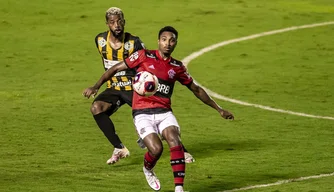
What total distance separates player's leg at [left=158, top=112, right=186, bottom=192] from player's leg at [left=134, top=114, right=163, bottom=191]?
133 mm

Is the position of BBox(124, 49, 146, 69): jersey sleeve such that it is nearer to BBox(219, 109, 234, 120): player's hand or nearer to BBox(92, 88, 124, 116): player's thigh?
BBox(219, 109, 234, 120): player's hand

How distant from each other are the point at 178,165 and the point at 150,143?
56 cm

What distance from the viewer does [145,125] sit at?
13938mm

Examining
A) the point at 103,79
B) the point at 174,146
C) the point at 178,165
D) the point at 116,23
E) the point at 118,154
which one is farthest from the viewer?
the point at 116,23

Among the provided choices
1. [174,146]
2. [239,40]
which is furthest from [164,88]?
[239,40]

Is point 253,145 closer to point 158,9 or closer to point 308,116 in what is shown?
point 308,116

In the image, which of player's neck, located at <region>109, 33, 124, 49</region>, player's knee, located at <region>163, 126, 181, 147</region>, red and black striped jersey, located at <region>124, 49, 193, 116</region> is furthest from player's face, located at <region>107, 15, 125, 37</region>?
player's knee, located at <region>163, 126, 181, 147</region>

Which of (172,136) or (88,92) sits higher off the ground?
(88,92)

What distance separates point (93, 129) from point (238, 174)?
14.2ft

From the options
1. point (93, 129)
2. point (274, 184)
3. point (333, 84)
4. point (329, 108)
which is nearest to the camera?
point (274, 184)

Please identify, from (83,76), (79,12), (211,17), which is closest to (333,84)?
(83,76)

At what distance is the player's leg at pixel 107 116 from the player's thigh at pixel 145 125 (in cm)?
226

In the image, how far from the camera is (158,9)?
105 feet

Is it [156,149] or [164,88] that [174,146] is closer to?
[156,149]
